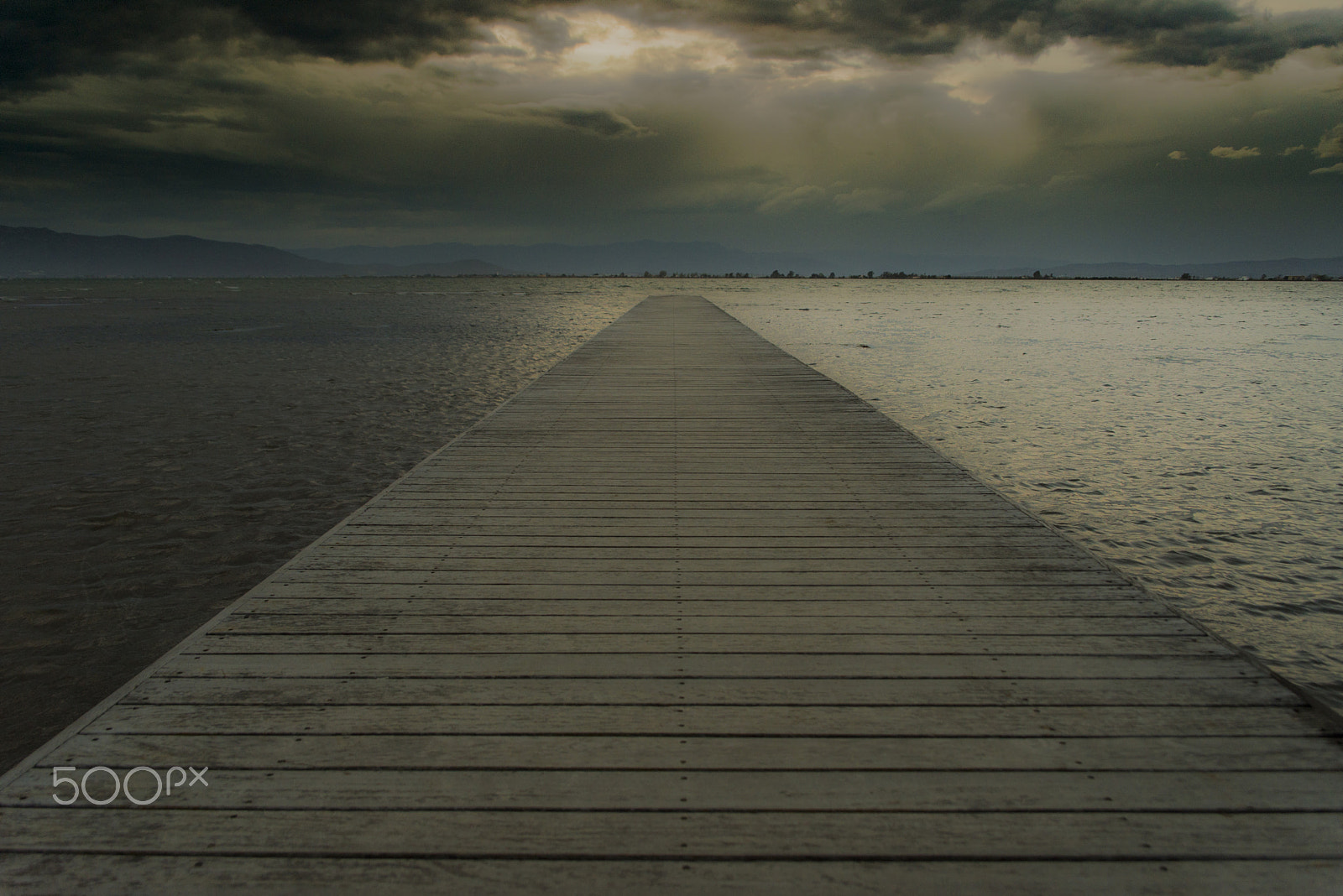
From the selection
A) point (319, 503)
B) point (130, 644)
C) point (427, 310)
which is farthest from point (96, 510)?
Result: point (427, 310)

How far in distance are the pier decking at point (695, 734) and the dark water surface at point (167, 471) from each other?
1.78 m

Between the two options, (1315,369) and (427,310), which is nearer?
(1315,369)

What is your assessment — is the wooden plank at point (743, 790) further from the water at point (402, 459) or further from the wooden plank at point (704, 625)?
the water at point (402, 459)

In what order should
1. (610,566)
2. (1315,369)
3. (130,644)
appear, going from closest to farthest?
(610,566) → (130,644) → (1315,369)

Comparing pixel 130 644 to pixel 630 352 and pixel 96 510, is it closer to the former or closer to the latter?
pixel 96 510

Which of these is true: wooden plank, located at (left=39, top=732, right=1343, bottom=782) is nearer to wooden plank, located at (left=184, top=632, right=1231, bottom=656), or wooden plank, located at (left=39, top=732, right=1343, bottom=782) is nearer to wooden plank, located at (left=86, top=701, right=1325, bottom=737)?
wooden plank, located at (left=86, top=701, right=1325, bottom=737)

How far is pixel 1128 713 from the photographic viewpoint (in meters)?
2.62

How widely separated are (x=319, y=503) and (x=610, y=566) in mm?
4679

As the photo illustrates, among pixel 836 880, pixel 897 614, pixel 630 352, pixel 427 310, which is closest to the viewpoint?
pixel 836 880

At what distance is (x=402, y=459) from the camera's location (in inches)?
356

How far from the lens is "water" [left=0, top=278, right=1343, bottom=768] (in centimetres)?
505

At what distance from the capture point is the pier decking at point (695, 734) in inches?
78.2

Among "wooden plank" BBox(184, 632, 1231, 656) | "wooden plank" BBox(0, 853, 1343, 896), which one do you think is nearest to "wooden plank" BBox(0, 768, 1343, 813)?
"wooden plank" BBox(0, 853, 1343, 896)

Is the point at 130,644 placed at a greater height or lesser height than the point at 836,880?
lesser
